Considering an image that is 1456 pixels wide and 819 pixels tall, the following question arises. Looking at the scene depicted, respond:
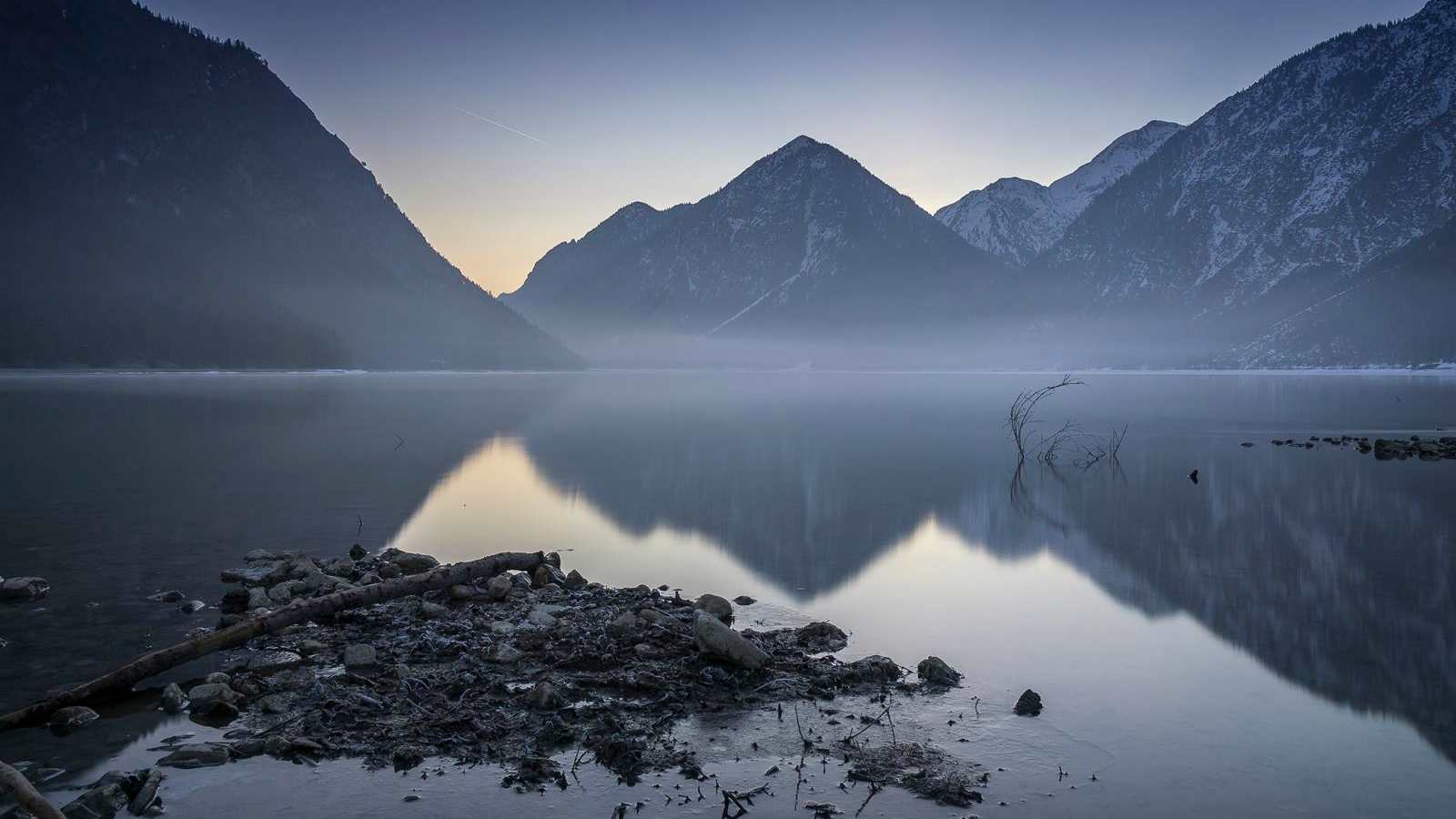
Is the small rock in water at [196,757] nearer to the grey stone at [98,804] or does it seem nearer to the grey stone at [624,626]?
the grey stone at [98,804]

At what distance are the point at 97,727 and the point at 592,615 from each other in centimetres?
570

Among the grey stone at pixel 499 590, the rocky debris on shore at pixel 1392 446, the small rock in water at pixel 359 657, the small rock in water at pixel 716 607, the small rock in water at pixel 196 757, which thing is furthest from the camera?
the rocky debris on shore at pixel 1392 446

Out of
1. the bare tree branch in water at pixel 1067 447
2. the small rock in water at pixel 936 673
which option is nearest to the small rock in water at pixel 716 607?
the small rock in water at pixel 936 673

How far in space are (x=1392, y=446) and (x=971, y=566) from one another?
30.5 m

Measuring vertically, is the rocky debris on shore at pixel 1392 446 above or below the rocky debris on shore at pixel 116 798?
above

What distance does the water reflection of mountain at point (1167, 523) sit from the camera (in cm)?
1162

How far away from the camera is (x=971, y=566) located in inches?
648

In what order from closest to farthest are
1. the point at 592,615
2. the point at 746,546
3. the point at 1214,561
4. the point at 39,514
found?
the point at 592,615, the point at 1214,561, the point at 746,546, the point at 39,514

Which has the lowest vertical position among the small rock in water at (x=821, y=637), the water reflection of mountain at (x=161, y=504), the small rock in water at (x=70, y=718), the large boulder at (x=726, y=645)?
the water reflection of mountain at (x=161, y=504)

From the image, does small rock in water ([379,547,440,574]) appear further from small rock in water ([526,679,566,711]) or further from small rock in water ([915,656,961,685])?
small rock in water ([915,656,961,685])

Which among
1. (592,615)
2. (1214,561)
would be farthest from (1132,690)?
(1214,561)

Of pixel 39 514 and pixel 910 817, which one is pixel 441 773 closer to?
pixel 910 817

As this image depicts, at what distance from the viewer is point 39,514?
2033cm

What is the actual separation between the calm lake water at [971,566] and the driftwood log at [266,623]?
1.43ft
